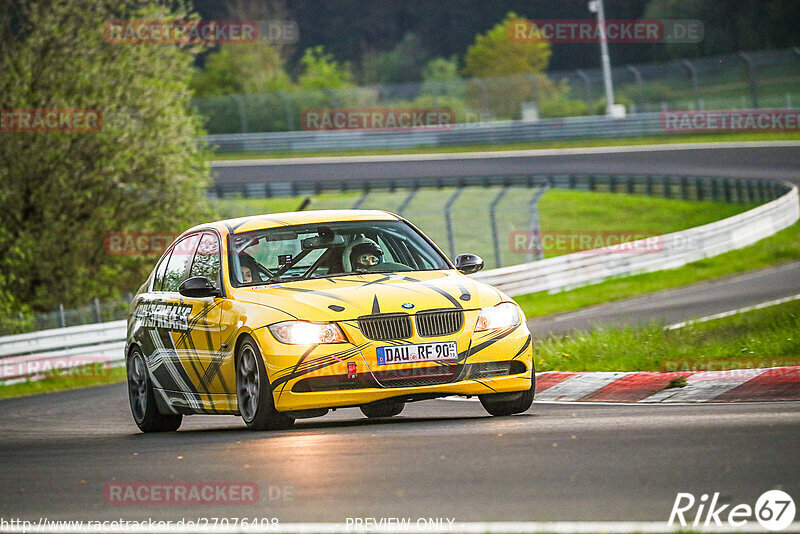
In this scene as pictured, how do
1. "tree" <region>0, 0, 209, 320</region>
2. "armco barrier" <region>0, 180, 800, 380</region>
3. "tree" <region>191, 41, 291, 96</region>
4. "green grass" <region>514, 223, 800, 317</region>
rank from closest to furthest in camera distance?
"armco barrier" <region>0, 180, 800, 380</region>, "green grass" <region>514, 223, 800, 317</region>, "tree" <region>0, 0, 209, 320</region>, "tree" <region>191, 41, 291, 96</region>

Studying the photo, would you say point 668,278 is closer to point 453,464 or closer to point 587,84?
point 453,464

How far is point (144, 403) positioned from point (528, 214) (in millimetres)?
15800

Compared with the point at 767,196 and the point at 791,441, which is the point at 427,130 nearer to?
the point at 767,196

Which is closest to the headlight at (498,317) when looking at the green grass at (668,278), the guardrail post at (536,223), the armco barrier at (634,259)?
the green grass at (668,278)

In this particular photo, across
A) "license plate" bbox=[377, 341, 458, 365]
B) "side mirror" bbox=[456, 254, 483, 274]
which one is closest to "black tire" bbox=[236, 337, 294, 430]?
"license plate" bbox=[377, 341, 458, 365]

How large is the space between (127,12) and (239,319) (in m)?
23.8

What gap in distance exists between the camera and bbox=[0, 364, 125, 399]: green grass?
20.1 meters

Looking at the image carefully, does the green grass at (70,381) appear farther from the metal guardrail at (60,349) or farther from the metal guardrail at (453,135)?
the metal guardrail at (453,135)

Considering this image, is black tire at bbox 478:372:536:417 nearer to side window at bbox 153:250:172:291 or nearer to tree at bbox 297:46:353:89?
side window at bbox 153:250:172:291

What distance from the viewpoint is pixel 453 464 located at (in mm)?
7031

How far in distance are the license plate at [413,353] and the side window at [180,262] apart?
97.6 inches

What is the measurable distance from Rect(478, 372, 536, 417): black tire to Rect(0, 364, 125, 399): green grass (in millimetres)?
11302

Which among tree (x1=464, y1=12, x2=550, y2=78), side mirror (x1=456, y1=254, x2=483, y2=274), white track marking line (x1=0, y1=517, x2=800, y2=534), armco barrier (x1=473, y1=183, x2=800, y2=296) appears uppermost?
tree (x1=464, y1=12, x2=550, y2=78)

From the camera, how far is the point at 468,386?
9.11 metres
